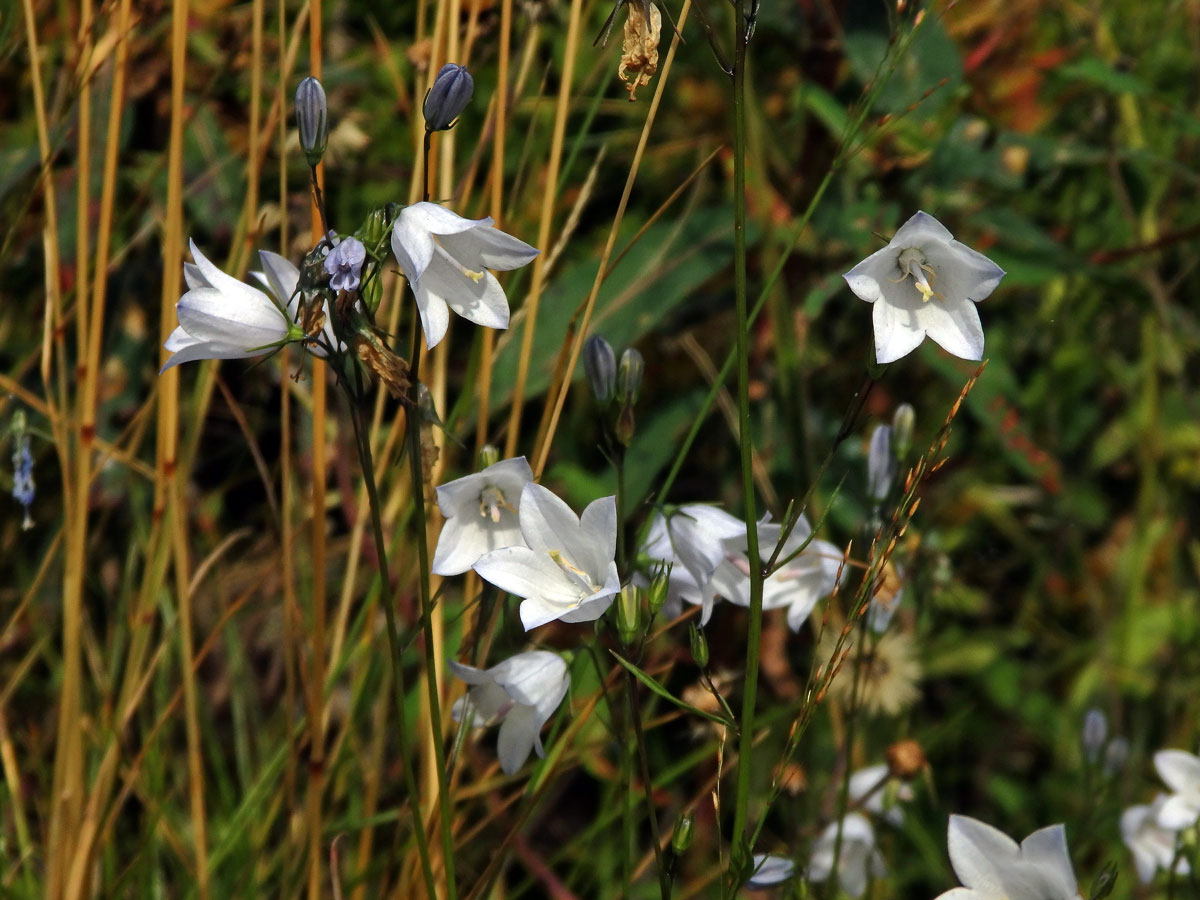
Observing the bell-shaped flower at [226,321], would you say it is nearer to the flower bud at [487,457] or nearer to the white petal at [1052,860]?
the flower bud at [487,457]

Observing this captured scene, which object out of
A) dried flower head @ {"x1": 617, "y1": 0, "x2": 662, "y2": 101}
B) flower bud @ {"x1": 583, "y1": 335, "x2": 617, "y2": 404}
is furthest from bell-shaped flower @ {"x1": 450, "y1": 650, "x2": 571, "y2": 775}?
dried flower head @ {"x1": 617, "y1": 0, "x2": 662, "y2": 101}

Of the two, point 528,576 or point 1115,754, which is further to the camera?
point 1115,754

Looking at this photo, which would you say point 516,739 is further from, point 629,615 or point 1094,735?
point 1094,735

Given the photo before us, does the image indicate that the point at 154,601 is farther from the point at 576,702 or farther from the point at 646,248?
the point at 646,248

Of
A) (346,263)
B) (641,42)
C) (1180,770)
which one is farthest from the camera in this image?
(1180,770)

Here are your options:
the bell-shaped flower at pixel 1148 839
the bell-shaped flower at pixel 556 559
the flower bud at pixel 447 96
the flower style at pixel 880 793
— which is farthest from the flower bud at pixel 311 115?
the bell-shaped flower at pixel 1148 839

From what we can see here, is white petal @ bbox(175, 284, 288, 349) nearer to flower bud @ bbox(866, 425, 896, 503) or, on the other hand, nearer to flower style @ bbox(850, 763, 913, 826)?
flower bud @ bbox(866, 425, 896, 503)

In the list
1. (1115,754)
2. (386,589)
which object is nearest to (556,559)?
(386,589)
